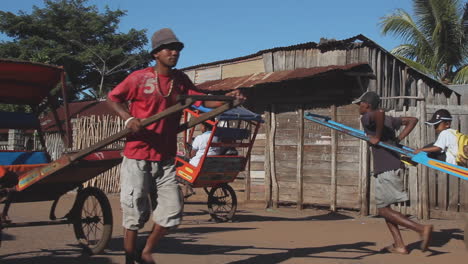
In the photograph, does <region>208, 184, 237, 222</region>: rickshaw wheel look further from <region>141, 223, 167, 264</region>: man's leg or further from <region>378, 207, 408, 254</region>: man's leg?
<region>141, 223, 167, 264</region>: man's leg

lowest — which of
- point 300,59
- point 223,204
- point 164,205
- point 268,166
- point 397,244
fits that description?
point 397,244

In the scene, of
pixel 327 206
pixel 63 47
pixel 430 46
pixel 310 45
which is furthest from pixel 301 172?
pixel 63 47

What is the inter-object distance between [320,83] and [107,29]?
94.2 feet

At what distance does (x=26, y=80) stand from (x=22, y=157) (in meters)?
0.98

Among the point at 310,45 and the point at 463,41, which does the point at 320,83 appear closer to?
the point at 310,45

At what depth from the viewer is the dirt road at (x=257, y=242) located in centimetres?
570

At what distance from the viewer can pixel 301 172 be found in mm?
11578

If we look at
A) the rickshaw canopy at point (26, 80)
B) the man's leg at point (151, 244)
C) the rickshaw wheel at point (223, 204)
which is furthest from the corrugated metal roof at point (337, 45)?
the man's leg at point (151, 244)

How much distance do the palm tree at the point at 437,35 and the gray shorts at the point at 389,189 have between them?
16056mm

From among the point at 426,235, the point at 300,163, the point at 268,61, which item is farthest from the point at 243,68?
the point at 426,235

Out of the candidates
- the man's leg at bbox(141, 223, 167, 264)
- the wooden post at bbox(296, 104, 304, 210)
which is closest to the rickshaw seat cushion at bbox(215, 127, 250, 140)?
the wooden post at bbox(296, 104, 304, 210)

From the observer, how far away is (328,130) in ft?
36.7

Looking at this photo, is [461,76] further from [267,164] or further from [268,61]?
[267,164]

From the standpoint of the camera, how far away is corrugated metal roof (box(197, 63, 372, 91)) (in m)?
10.5
